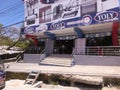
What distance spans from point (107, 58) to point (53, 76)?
4.92 m

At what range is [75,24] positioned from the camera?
16500mm

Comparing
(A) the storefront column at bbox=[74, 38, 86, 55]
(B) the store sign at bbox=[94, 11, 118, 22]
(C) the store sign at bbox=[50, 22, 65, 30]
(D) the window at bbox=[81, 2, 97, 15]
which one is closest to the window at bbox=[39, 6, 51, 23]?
(C) the store sign at bbox=[50, 22, 65, 30]

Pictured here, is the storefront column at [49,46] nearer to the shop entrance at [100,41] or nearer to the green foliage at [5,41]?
the shop entrance at [100,41]

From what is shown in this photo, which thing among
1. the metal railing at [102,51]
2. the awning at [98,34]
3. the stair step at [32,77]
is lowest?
the stair step at [32,77]

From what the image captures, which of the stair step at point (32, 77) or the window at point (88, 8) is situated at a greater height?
the window at point (88, 8)

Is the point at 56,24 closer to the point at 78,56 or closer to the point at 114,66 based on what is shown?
the point at 78,56

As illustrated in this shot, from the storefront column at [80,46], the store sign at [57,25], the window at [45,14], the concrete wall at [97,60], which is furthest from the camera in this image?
the window at [45,14]

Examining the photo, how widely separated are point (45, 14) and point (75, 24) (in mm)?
4468

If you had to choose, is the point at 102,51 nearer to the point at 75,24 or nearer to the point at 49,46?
the point at 75,24

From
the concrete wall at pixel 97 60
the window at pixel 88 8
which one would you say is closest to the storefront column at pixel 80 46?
the concrete wall at pixel 97 60

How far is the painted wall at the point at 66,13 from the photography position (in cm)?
1434

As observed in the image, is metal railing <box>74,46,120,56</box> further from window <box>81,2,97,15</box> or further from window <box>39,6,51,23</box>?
window <box>39,6,51,23</box>

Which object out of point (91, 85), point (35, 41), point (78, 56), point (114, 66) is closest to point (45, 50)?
point (35, 41)

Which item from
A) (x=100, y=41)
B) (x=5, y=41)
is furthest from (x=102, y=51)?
(x=5, y=41)
